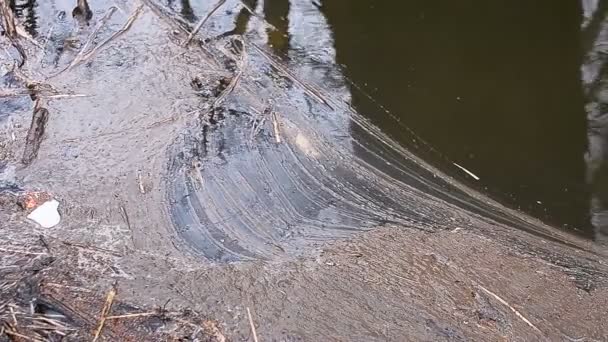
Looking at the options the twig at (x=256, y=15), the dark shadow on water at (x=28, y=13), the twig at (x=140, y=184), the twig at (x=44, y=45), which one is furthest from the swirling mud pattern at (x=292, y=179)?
the dark shadow on water at (x=28, y=13)

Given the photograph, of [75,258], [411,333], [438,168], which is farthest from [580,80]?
[75,258]

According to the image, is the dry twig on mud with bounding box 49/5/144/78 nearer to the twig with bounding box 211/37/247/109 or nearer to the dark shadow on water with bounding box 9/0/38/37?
the dark shadow on water with bounding box 9/0/38/37

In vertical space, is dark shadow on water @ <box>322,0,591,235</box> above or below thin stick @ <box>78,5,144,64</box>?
above

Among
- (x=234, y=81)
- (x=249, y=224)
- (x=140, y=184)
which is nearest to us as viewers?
(x=249, y=224)

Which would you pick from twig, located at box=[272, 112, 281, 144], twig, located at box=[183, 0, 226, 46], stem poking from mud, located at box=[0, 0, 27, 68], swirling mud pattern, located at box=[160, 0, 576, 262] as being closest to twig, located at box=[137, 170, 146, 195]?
swirling mud pattern, located at box=[160, 0, 576, 262]

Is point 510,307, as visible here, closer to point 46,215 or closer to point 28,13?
point 46,215

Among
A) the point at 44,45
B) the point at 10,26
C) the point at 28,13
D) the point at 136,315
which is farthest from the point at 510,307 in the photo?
the point at 28,13

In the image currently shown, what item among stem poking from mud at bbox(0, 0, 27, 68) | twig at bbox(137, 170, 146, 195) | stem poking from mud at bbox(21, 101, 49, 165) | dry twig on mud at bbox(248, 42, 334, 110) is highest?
dry twig on mud at bbox(248, 42, 334, 110)
